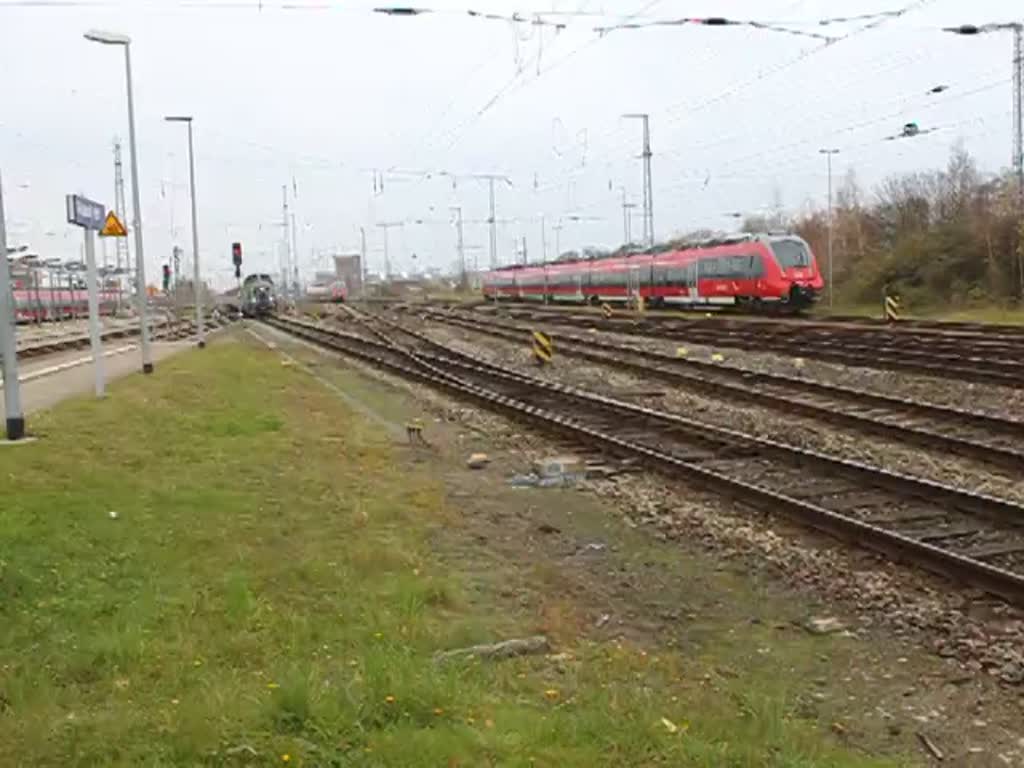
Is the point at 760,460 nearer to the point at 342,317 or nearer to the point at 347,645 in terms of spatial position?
the point at 347,645

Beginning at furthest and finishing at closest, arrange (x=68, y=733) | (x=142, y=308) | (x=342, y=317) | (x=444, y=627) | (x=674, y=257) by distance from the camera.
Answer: (x=342, y=317)
(x=674, y=257)
(x=142, y=308)
(x=444, y=627)
(x=68, y=733)

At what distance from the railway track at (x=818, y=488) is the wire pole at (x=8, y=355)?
7265mm

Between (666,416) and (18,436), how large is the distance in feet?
29.1

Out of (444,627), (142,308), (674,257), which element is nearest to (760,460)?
(444,627)

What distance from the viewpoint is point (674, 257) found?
53000mm

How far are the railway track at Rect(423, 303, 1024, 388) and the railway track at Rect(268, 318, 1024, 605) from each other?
23.8 feet

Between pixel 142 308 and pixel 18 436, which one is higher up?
pixel 142 308

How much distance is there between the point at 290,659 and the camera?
227 inches

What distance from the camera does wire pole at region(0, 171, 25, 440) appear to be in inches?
493

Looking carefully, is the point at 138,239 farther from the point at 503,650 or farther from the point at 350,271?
the point at 350,271

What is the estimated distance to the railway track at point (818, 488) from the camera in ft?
27.4

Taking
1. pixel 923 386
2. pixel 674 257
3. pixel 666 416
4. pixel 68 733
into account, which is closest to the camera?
pixel 68 733

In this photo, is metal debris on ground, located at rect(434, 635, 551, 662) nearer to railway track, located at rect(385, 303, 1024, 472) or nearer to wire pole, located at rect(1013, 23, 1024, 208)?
railway track, located at rect(385, 303, 1024, 472)

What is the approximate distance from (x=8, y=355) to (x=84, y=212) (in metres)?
4.80
